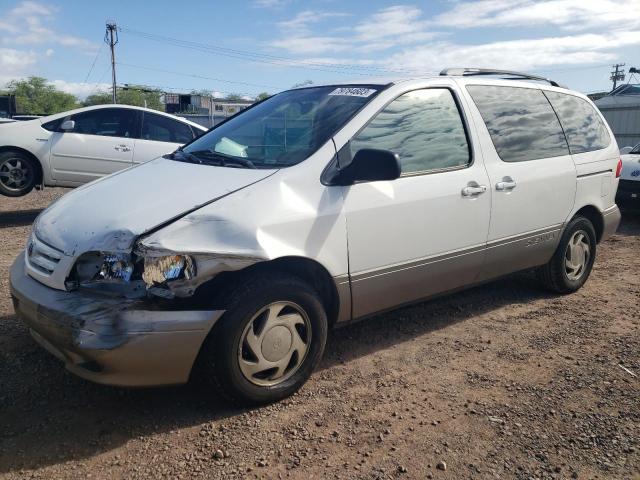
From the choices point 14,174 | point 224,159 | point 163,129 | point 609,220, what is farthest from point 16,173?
point 609,220

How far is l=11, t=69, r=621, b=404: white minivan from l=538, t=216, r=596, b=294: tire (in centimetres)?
25

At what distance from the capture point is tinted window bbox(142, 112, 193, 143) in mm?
8695

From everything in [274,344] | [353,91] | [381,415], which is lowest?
[381,415]

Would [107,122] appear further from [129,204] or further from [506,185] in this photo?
[506,185]

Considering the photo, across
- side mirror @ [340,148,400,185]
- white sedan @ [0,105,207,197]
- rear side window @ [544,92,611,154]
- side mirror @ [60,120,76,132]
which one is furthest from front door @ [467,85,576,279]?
side mirror @ [60,120,76,132]

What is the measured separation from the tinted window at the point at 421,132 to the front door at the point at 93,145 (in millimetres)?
5957

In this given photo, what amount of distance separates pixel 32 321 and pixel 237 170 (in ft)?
4.39

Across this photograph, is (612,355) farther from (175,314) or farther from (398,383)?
(175,314)

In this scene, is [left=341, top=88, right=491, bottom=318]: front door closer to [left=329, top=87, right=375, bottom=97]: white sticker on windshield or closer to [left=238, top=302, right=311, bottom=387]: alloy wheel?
[left=329, top=87, right=375, bottom=97]: white sticker on windshield

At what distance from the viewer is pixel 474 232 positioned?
3914 millimetres

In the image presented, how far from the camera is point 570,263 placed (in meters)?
4.94

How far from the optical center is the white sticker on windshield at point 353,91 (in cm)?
358

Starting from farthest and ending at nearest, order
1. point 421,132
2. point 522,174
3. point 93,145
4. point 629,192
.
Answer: point 629,192 → point 93,145 → point 522,174 → point 421,132

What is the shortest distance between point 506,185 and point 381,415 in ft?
6.52
